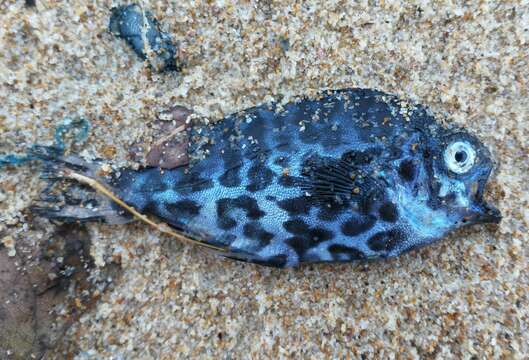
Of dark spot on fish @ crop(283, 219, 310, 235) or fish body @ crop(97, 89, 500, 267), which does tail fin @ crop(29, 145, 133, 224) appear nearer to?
fish body @ crop(97, 89, 500, 267)

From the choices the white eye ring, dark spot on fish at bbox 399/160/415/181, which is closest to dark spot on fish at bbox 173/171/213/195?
dark spot on fish at bbox 399/160/415/181

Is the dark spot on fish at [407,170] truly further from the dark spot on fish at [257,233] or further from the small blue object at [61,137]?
the small blue object at [61,137]

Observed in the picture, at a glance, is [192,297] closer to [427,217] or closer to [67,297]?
[67,297]

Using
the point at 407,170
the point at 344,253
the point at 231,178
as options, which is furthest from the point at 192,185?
the point at 407,170

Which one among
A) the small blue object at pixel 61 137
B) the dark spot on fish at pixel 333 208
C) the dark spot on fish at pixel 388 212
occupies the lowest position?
the dark spot on fish at pixel 388 212

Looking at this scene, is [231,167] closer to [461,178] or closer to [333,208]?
[333,208]

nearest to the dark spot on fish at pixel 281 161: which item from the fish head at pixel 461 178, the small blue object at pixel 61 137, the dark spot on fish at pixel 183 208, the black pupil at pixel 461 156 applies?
the dark spot on fish at pixel 183 208

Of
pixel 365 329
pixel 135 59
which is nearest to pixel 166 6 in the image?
pixel 135 59
